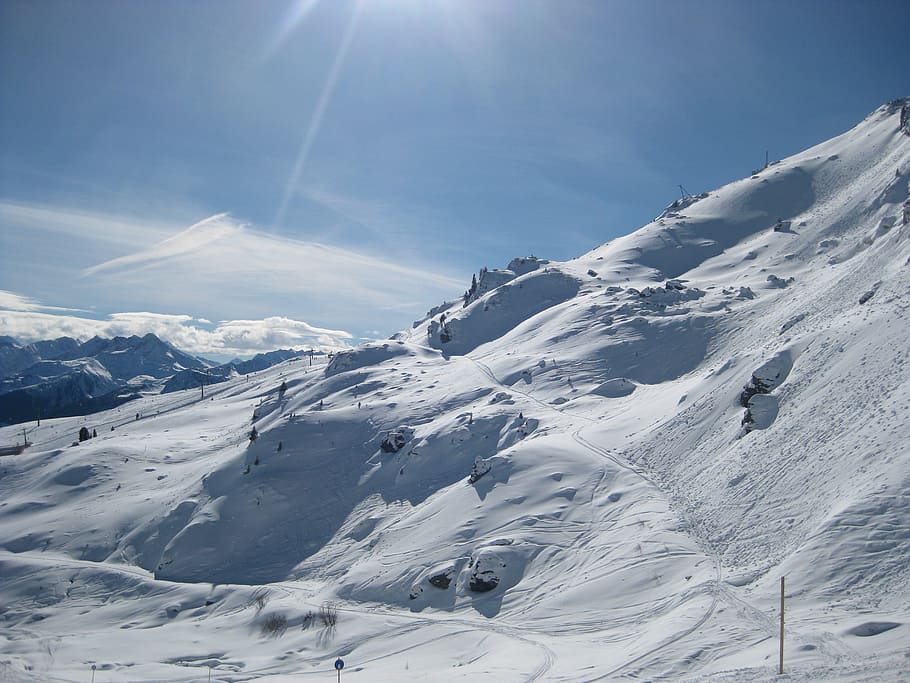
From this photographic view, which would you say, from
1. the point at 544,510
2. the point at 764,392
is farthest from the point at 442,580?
the point at 764,392

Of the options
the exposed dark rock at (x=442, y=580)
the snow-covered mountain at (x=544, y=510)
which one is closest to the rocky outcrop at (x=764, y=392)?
the snow-covered mountain at (x=544, y=510)

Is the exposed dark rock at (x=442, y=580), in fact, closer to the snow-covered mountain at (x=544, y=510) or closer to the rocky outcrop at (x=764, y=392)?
the snow-covered mountain at (x=544, y=510)

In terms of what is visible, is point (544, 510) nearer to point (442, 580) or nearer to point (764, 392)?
point (442, 580)

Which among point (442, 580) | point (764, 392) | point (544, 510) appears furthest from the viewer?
point (764, 392)

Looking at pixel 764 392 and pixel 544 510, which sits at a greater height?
pixel 764 392

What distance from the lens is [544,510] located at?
40.4 m

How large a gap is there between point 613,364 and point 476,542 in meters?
38.1

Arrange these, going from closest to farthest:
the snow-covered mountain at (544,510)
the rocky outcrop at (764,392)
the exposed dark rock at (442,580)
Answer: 1. the snow-covered mountain at (544,510)
2. the exposed dark rock at (442,580)
3. the rocky outcrop at (764,392)

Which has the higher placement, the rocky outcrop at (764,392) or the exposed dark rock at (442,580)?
the rocky outcrop at (764,392)

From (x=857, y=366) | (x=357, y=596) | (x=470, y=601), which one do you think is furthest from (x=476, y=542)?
(x=857, y=366)

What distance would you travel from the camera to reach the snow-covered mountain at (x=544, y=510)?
24.3m

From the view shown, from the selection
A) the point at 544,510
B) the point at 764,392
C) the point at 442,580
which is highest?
the point at 764,392

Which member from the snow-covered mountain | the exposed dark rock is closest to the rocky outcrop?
the snow-covered mountain

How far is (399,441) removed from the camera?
62188mm
